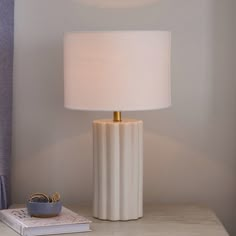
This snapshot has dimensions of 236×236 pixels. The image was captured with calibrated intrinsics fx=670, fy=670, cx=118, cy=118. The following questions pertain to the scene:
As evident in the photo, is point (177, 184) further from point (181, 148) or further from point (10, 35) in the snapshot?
point (10, 35)

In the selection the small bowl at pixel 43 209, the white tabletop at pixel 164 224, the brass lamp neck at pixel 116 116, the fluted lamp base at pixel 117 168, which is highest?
the brass lamp neck at pixel 116 116

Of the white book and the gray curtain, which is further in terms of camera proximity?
the gray curtain

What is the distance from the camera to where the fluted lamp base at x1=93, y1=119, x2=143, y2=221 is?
2.09m

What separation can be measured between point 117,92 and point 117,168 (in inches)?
10.2

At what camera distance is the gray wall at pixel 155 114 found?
7.77 ft

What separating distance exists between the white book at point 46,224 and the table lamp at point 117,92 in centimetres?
14

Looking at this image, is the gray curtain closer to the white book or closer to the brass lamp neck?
the white book

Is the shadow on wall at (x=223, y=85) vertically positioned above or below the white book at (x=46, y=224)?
above

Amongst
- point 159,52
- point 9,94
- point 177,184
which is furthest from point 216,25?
point 9,94

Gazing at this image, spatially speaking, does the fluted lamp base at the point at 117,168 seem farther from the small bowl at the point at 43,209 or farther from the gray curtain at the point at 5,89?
the gray curtain at the point at 5,89

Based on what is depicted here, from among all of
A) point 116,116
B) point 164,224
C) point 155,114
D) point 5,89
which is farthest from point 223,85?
point 5,89

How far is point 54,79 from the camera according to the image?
7.85 ft

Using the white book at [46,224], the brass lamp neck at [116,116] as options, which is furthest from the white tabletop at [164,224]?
the brass lamp neck at [116,116]

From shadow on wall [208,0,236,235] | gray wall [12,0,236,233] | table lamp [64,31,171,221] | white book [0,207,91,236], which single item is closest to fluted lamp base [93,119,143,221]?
table lamp [64,31,171,221]
